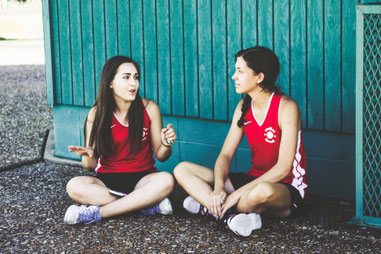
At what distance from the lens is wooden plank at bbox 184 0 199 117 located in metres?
5.30

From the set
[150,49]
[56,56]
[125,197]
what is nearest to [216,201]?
[125,197]

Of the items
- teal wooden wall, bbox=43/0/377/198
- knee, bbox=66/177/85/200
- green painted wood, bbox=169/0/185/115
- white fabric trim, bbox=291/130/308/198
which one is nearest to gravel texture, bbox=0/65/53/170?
teal wooden wall, bbox=43/0/377/198

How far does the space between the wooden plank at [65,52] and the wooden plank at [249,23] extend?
2.10 m

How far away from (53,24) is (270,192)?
345 cm

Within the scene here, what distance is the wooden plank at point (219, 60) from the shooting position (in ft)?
16.8

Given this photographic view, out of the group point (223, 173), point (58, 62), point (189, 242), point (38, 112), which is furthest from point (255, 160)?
point (38, 112)

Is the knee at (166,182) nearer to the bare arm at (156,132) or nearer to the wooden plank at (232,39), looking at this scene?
the bare arm at (156,132)

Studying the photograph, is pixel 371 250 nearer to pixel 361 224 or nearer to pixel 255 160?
pixel 361 224

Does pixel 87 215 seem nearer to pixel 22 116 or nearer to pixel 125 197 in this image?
pixel 125 197

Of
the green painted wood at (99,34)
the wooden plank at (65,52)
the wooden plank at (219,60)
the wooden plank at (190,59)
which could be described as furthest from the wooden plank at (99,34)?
the wooden plank at (219,60)

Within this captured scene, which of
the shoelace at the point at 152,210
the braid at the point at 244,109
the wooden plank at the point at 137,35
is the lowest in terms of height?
the shoelace at the point at 152,210

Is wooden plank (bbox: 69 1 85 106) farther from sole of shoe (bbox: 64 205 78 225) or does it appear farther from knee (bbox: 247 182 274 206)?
knee (bbox: 247 182 274 206)

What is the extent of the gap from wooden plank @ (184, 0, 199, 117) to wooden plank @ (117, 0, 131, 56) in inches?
26.5

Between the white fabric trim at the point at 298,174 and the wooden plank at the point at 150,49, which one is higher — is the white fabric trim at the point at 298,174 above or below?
below
